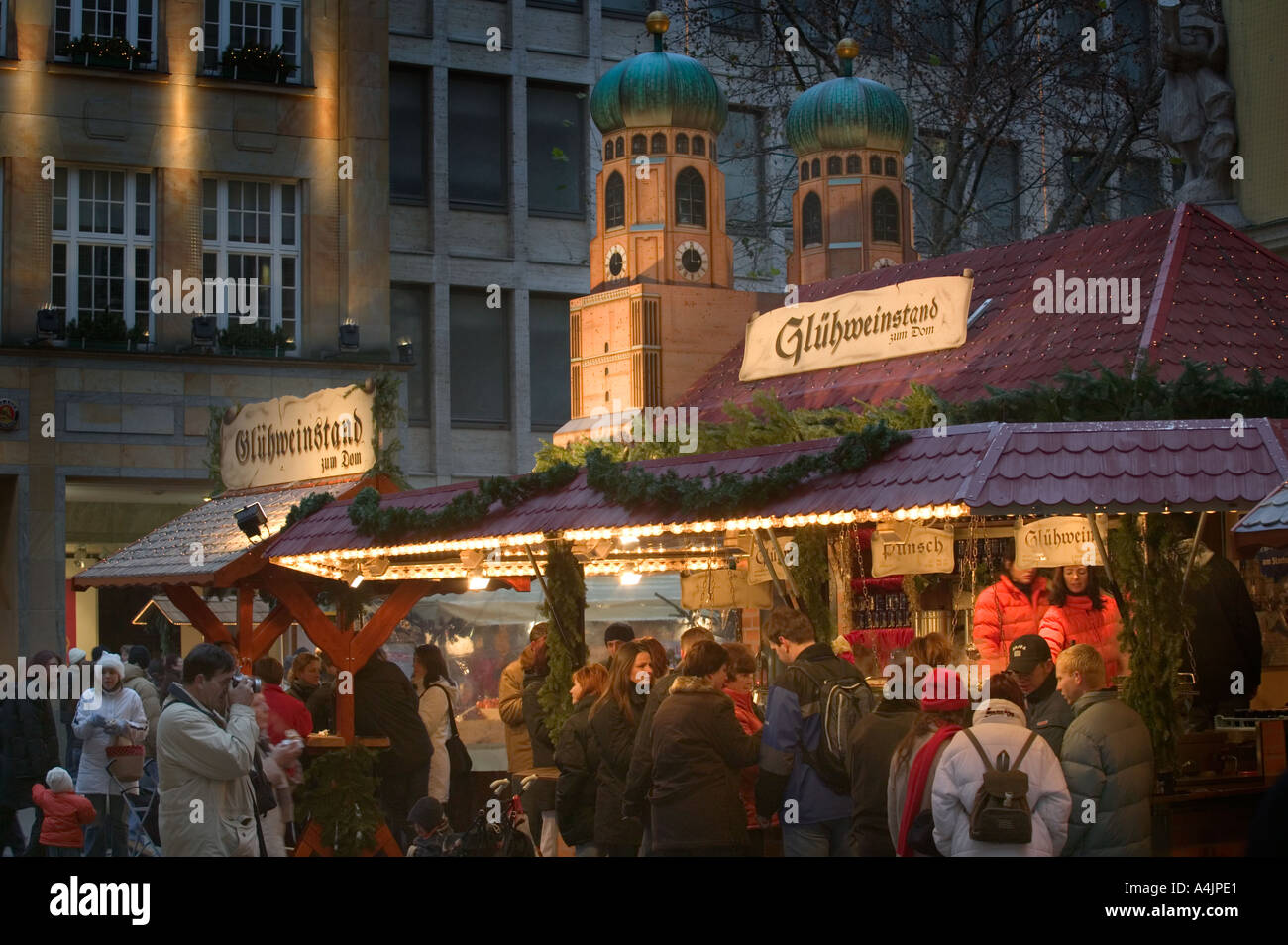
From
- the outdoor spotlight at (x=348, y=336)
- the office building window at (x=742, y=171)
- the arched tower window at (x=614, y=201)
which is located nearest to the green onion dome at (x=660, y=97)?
the arched tower window at (x=614, y=201)

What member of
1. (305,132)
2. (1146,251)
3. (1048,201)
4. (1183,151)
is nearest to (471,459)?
(305,132)

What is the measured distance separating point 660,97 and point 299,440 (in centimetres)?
611

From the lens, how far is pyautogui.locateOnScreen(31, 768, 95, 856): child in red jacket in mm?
12711

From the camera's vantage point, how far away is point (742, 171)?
37250mm

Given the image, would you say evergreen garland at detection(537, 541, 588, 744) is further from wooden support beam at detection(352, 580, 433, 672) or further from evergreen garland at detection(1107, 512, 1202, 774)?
evergreen garland at detection(1107, 512, 1202, 774)

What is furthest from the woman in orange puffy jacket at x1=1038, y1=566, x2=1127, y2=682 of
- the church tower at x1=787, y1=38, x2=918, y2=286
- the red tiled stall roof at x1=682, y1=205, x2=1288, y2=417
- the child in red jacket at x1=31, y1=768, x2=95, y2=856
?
the church tower at x1=787, y1=38, x2=918, y2=286

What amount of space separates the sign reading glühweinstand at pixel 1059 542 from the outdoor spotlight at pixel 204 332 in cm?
1786

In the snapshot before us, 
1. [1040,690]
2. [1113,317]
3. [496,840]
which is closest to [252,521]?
[496,840]

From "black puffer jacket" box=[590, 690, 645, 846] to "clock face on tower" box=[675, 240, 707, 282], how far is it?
10383 millimetres

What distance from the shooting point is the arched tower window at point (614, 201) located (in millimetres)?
21953

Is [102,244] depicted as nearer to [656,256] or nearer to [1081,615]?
[656,256]

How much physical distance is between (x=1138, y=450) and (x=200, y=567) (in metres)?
8.52

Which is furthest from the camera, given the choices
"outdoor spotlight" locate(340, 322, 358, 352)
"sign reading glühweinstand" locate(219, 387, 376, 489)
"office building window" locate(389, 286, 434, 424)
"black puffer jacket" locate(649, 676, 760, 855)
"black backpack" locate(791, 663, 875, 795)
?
"office building window" locate(389, 286, 434, 424)

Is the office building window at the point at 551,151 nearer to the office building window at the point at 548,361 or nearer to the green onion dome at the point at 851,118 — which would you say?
the office building window at the point at 548,361
